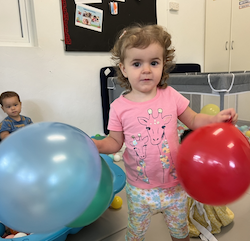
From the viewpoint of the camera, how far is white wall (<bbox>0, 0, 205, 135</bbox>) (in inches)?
82.2

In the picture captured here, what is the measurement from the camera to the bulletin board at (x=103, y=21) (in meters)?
2.26

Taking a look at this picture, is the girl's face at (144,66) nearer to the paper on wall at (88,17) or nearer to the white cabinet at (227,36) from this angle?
the paper on wall at (88,17)

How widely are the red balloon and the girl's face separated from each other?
25 cm

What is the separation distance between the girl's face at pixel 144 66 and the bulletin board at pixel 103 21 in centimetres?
174

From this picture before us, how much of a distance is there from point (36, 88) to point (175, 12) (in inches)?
83.3

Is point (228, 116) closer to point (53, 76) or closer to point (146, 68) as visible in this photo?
point (146, 68)

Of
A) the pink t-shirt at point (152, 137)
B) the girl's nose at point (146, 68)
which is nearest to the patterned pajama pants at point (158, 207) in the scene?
the pink t-shirt at point (152, 137)

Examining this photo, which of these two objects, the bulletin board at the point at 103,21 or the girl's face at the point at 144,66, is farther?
the bulletin board at the point at 103,21

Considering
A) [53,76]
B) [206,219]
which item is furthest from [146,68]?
[53,76]

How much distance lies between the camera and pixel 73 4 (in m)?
2.24

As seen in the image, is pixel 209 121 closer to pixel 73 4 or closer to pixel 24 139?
pixel 24 139

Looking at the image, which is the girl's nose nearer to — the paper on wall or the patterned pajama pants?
the patterned pajama pants

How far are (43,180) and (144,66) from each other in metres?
0.47

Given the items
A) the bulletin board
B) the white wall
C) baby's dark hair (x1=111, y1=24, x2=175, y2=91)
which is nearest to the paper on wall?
the bulletin board
